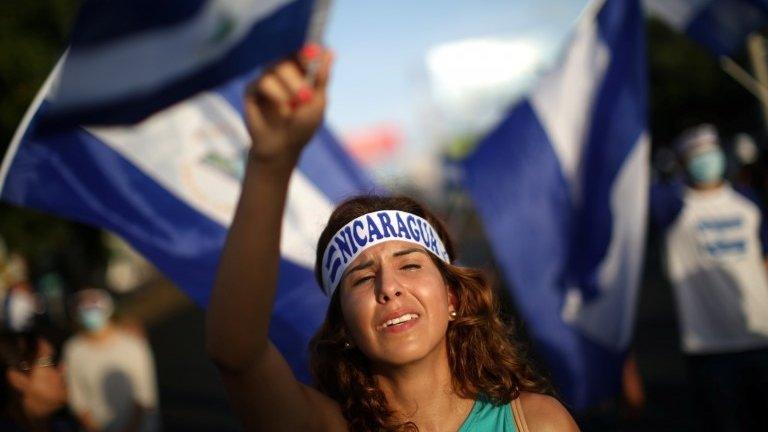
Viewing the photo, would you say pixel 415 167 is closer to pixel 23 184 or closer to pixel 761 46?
pixel 761 46

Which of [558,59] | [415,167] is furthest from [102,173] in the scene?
[415,167]

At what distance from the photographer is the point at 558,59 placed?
233 inches

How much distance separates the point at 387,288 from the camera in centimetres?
238

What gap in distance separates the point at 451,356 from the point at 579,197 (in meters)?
3.20

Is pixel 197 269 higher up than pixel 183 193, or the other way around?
pixel 183 193

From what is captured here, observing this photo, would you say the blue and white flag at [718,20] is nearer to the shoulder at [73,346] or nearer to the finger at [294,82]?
the shoulder at [73,346]

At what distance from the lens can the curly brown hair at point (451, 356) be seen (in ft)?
8.14

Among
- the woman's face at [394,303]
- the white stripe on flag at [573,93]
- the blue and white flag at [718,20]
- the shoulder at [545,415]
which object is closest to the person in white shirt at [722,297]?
the white stripe on flag at [573,93]

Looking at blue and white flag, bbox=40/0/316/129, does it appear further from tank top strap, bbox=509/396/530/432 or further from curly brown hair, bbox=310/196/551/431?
tank top strap, bbox=509/396/530/432

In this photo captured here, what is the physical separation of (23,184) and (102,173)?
0.45m

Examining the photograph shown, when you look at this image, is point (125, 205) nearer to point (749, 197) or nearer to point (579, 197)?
point (579, 197)

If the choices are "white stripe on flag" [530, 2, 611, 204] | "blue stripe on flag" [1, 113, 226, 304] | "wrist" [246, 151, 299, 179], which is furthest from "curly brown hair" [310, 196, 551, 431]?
"white stripe on flag" [530, 2, 611, 204]

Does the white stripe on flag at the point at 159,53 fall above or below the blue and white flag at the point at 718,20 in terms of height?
below

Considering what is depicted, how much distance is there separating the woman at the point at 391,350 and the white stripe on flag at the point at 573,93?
3.03 metres
